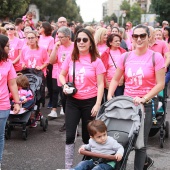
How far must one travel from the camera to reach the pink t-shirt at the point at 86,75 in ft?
15.2

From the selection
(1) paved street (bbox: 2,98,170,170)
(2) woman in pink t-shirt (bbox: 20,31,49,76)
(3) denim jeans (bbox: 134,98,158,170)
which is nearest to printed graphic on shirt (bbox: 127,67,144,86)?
(3) denim jeans (bbox: 134,98,158,170)

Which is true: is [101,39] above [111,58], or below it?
above

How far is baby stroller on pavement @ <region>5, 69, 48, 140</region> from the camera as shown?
643 cm

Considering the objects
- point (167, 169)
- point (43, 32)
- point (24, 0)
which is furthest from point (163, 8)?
point (167, 169)

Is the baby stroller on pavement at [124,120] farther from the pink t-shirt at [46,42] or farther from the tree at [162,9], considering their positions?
the tree at [162,9]

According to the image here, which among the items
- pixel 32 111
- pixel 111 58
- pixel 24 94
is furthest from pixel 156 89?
pixel 32 111

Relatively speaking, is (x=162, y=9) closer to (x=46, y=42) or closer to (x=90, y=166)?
(x=46, y=42)

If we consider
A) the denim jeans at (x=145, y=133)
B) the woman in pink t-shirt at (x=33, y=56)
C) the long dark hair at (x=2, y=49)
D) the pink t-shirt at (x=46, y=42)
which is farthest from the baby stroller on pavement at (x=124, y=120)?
the pink t-shirt at (x=46, y=42)

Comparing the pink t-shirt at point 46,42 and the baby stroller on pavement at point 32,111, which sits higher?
the pink t-shirt at point 46,42

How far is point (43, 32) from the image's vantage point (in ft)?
29.0

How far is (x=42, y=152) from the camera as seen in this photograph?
5938mm

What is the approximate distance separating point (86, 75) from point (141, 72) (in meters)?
0.76

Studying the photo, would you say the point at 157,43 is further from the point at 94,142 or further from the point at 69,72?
the point at 94,142

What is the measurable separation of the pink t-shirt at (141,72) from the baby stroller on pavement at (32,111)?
106 inches
